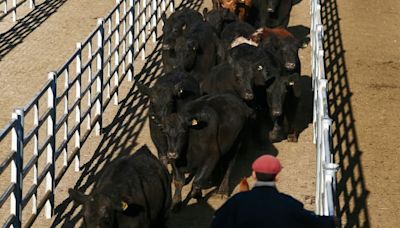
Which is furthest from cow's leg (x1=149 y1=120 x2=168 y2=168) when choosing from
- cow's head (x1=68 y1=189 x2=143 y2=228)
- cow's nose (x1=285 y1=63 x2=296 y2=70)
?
cow's nose (x1=285 y1=63 x2=296 y2=70)

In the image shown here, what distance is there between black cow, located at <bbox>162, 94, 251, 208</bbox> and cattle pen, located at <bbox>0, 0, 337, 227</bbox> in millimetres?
1136

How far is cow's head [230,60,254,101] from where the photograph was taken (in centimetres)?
1494

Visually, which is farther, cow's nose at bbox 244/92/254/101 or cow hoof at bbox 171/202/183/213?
cow's nose at bbox 244/92/254/101

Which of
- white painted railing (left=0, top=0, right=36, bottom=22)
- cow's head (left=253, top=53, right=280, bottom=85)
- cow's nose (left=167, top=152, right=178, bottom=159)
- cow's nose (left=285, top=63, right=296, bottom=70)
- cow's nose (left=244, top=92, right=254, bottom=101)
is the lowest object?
white painted railing (left=0, top=0, right=36, bottom=22)

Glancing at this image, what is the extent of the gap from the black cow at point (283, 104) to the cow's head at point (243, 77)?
427 millimetres

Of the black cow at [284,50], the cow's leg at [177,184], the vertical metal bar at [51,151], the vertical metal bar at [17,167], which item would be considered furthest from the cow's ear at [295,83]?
the vertical metal bar at [17,167]

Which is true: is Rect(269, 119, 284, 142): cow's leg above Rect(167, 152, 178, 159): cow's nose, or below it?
below

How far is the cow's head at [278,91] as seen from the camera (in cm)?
1524

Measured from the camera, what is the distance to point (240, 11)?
20.8 metres

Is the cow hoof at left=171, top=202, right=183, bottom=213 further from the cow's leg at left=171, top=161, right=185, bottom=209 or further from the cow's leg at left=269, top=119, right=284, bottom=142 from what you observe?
the cow's leg at left=269, top=119, right=284, bottom=142

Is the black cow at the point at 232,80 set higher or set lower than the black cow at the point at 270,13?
higher

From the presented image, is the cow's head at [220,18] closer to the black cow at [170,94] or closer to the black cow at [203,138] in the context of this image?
the black cow at [170,94]

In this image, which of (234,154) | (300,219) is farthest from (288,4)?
(300,219)

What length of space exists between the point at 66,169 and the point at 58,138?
4.58ft
